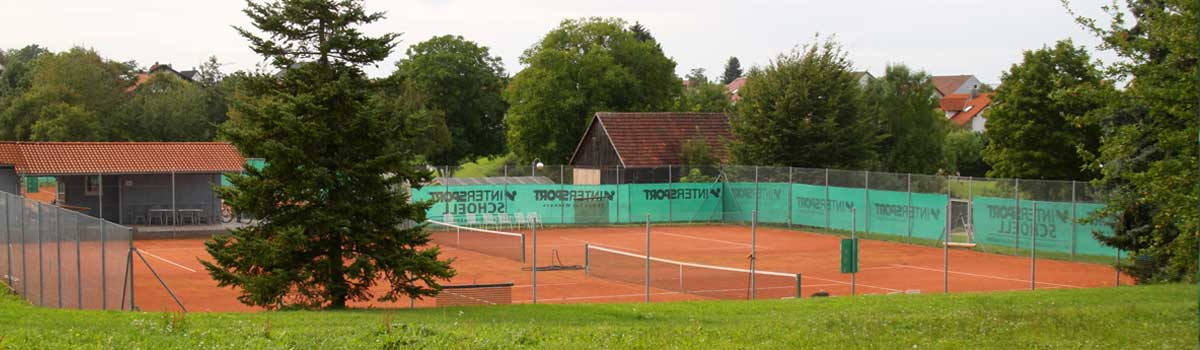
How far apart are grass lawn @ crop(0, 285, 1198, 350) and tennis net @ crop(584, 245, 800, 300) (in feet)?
19.9

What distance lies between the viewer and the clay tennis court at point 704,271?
23859mm

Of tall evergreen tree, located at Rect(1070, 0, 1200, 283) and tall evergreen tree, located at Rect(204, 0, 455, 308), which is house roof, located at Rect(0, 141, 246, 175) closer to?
tall evergreen tree, located at Rect(204, 0, 455, 308)

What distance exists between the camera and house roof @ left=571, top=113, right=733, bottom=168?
170 feet

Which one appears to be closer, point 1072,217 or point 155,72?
point 1072,217

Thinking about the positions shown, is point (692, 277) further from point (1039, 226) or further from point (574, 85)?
point (574, 85)

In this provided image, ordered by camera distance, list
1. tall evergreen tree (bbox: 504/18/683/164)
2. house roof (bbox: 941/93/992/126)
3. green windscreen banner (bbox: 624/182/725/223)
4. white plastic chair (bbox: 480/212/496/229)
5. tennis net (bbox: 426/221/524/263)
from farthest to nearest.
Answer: house roof (bbox: 941/93/992/126)
tall evergreen tree (bbox: 504/18/683/164)
green windscreen banner (bbox: 624/182/725/223)
white plastic chair (bbox: 480/212/496/229)
tennis net (bbox: 426/221/524/263)

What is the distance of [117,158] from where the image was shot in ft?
136

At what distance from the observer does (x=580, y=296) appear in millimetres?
23984

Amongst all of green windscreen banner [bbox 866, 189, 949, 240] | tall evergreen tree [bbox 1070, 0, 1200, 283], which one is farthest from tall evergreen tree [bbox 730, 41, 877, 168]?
tall evergreen tree [bbox 1070, 0, 1200, 283]

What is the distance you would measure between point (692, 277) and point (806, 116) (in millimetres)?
22299

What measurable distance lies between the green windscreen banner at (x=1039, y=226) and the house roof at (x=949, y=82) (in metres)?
117

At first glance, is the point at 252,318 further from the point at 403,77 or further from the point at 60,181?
the point at 60,181

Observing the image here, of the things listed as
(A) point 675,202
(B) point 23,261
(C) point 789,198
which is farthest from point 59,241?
(A) point 675,202

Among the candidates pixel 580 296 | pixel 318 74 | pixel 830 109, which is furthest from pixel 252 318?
pixel 830 109
